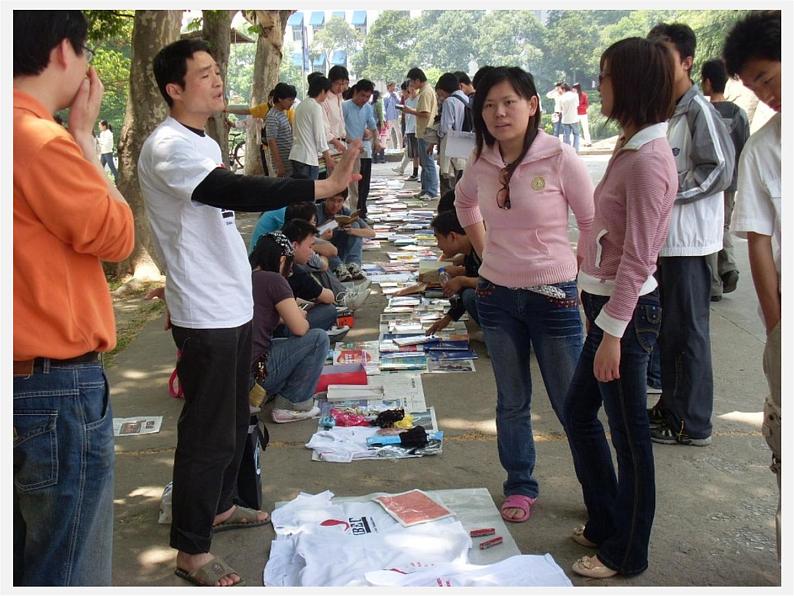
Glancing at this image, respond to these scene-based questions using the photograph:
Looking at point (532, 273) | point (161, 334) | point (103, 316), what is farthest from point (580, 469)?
point (161, 334)

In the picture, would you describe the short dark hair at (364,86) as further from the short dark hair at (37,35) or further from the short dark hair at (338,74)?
the short dark hair at (37,35)

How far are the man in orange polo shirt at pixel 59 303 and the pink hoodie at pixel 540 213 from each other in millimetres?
1677

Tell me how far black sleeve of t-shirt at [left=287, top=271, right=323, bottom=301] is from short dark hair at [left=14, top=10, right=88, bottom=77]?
3696mm

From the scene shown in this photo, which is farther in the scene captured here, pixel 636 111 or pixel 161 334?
pixel 161 334

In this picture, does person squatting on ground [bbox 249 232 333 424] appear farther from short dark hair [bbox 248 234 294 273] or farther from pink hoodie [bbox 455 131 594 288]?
pink hoodie [bbox 455 131 594 288]

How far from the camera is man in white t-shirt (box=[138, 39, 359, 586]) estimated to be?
2623 mm

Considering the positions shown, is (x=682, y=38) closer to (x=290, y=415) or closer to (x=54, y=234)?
(x=290, y=415)

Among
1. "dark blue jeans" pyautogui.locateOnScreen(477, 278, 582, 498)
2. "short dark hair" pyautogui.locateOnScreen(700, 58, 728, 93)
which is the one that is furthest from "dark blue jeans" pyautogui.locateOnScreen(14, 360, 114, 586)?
"short dark hair" pyautogui.locateOnScreen(700, 58, 728, 93)

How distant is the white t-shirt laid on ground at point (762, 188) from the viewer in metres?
2.40

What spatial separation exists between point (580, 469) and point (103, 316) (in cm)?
191

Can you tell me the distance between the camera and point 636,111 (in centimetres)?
265

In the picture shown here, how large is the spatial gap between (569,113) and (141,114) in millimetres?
14245

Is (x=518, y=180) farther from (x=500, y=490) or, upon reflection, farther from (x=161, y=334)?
(x=161, y=334)

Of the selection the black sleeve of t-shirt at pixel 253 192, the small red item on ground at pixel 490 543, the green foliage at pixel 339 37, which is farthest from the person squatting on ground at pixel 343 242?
the green foliage at pixel 339 37
